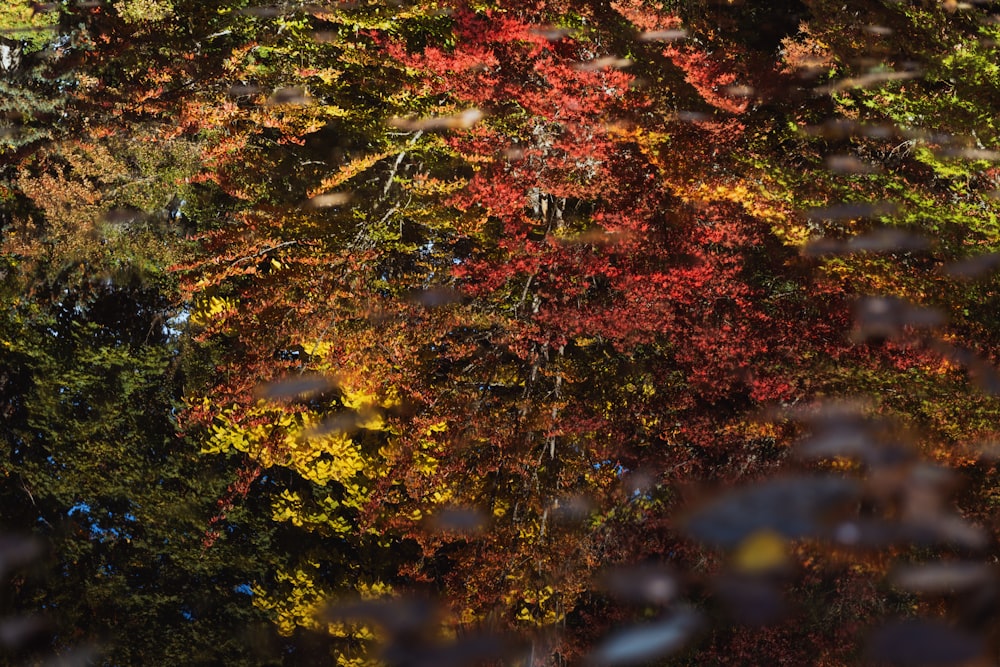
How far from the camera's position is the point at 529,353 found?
10109 millimetres

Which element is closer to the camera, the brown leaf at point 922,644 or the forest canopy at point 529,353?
the brown leaf at point 922,644

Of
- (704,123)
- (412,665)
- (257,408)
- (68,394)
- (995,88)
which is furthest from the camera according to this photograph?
(68,394)

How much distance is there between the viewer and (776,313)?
10.2m

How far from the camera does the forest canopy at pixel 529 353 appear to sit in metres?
7.99

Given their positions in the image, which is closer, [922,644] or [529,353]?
[922,644]

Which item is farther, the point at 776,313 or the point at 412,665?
the point at 776,313

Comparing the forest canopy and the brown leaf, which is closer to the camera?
the brown leaf

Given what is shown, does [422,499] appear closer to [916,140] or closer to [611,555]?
[611,555]

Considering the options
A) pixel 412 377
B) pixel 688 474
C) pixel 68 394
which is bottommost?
pixel 68 394

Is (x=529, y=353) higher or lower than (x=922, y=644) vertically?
lower

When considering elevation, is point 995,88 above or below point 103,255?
above

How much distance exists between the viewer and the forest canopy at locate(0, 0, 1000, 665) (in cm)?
799

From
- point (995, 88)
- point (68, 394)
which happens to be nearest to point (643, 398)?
point (995, 88)

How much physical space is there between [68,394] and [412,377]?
601 cm
